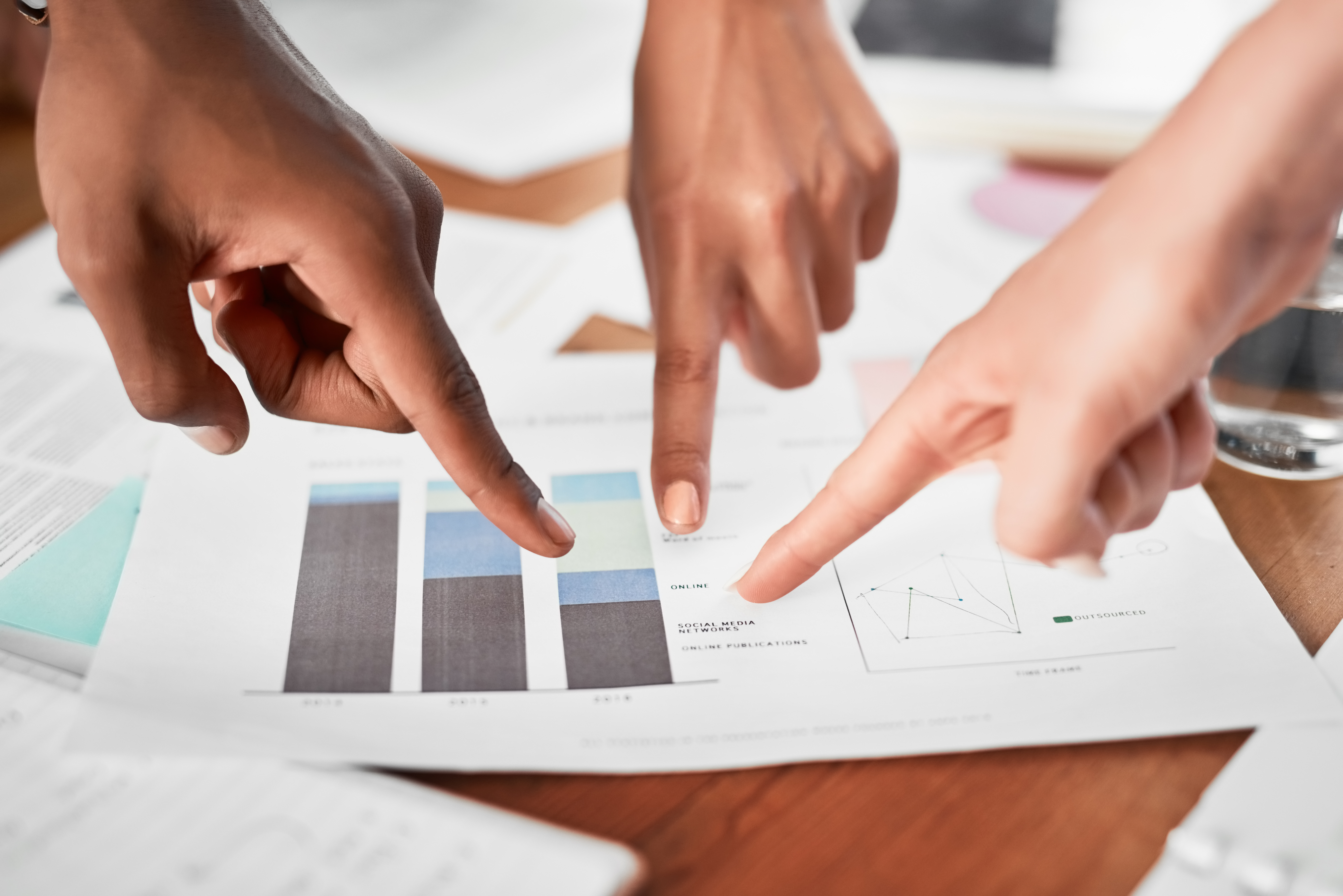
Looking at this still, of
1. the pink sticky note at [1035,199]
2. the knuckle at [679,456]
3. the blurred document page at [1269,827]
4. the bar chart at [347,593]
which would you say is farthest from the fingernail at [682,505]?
the pink sticky note at [1035,199]

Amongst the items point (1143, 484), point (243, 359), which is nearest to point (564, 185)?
point (243, 359)

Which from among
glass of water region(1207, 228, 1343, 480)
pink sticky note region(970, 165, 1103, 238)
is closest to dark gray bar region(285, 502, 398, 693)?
glass of water region(1207, 228, 1343, 480)

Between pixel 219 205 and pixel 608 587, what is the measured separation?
232 mm

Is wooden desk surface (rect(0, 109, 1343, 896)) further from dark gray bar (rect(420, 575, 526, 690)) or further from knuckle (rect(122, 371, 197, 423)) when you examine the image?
knuckle (rect(122, 371, 197, 423))

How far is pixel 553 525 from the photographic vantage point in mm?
487

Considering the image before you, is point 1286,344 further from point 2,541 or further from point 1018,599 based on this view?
point 2,541

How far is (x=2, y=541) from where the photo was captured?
52 centimetres

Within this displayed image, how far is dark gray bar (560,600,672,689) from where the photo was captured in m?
0.44

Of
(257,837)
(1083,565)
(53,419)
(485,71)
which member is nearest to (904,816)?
(1083,565)

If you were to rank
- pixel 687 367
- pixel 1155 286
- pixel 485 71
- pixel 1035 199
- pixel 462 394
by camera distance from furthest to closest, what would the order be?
pixel 485 71, pixel 1035 199, pixel 687 367, pixel 462 394, pixel 1155 286

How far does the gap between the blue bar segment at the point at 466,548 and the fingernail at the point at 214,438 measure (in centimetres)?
10

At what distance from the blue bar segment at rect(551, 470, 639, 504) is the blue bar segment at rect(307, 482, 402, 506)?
0.08m

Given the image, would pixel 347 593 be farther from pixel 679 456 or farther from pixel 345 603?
pixel 679 456

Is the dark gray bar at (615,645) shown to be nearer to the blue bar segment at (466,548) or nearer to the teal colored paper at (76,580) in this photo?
the blue bar segment at (466,548)
